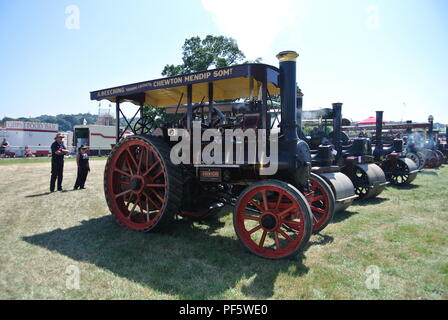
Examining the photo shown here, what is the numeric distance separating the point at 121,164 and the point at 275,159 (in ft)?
8.34

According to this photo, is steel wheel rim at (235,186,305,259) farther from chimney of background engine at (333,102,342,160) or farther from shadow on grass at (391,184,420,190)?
shadow on grass at (391,184,420,190)

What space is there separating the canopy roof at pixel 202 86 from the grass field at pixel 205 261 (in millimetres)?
2007

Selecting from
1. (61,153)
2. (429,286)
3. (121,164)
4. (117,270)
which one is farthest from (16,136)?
(429,286)

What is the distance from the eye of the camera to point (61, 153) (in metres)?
7.45

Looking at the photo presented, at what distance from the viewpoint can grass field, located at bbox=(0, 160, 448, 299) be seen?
9.05 ft

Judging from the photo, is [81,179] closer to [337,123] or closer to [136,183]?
[136,183]

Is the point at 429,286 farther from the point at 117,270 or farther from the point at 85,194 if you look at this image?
the point at 85,194

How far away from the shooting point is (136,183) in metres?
4.45

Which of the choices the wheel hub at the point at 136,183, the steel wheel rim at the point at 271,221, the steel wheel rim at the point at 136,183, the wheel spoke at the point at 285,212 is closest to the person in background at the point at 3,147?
the steel wheel rim at the point at 136,183

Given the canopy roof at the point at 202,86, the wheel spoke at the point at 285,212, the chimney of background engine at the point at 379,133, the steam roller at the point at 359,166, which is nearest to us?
the wheel spoke at the point at 285,212

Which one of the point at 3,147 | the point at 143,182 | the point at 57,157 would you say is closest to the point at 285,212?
Answer: the point at 143,182

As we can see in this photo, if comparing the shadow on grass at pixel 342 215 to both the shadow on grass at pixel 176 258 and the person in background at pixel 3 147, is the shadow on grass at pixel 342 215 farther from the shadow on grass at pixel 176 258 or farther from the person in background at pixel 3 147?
the person in background at pixel 3 147

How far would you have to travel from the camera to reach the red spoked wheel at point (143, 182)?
13.4 feet
